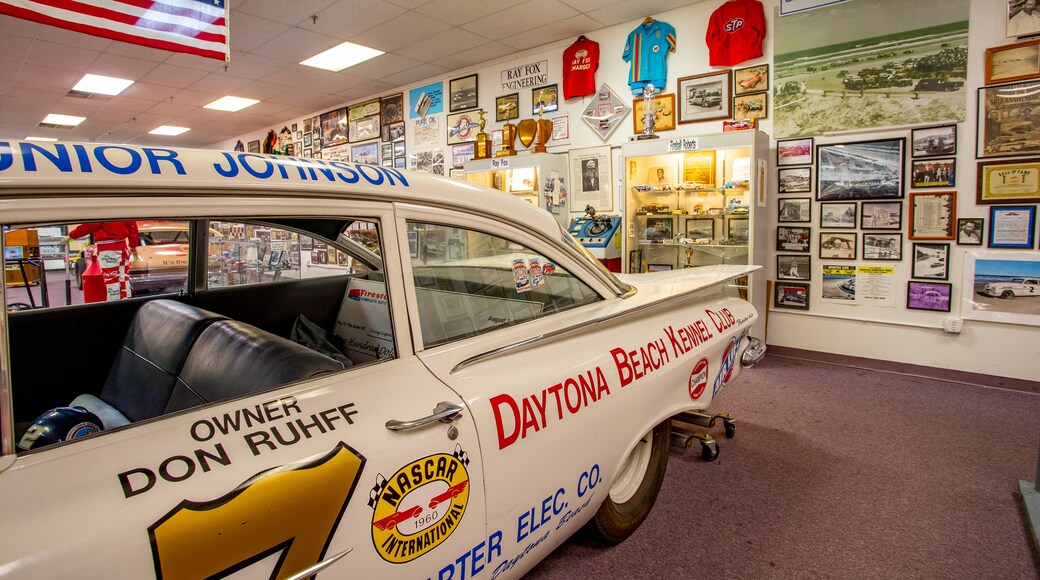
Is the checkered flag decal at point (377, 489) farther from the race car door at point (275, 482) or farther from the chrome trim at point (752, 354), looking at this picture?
the chrome trim at point (752, 354)

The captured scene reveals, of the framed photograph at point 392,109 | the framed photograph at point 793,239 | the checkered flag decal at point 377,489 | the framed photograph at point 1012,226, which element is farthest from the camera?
the framed photograph at point 392,109

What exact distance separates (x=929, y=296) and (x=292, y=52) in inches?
269

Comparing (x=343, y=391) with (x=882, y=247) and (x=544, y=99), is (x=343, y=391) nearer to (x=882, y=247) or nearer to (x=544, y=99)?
(x=882, y=247)

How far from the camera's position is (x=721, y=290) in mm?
2395

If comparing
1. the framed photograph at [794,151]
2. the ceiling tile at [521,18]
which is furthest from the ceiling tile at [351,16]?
the framed photograph at [794,151]

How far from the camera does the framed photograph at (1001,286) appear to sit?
12.0ft

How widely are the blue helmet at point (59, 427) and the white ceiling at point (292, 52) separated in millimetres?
4488

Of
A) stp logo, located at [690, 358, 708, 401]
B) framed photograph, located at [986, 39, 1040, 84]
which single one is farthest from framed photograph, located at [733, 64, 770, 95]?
stp logo, located at [690, 358, 708, 401]

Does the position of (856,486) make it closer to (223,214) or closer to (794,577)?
(794,577)

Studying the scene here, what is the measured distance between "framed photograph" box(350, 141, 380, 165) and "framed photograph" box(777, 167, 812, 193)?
19.5 feet

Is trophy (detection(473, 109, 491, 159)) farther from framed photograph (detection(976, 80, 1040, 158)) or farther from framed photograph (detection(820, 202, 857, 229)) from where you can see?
framed photograph (detection(976, 80, 1040, 158))

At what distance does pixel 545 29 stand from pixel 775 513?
500cm

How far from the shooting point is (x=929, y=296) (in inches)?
159

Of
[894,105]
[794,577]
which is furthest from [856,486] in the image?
[894,105]
